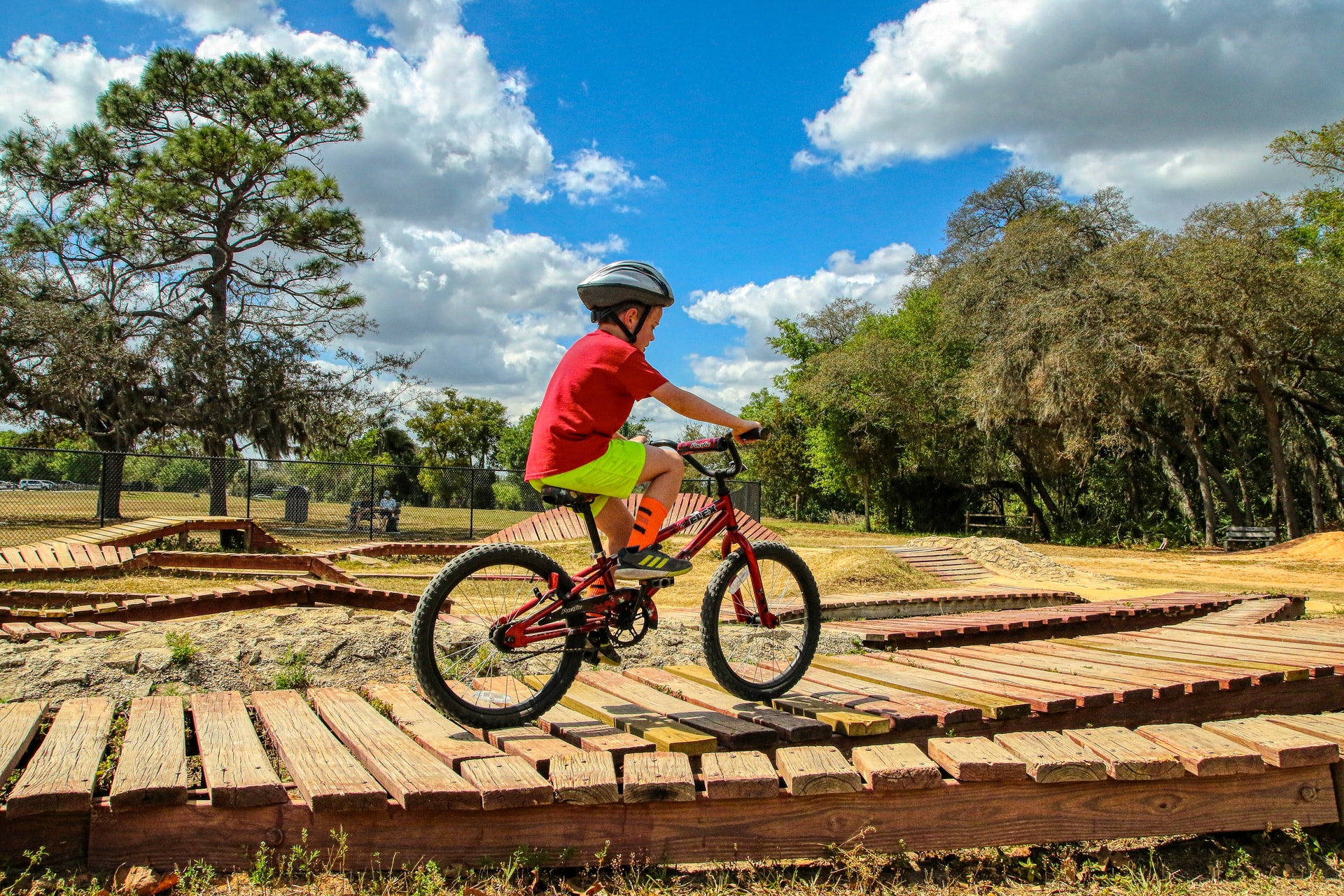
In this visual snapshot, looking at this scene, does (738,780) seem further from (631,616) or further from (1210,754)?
(1210,754)

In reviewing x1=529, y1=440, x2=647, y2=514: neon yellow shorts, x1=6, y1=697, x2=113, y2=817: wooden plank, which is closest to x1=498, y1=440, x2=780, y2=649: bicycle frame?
x1=529, y1=440, x2=647, y2=514: neon yellow shorts

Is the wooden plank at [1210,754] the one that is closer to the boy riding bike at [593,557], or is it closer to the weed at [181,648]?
the boy riding bike at [593,557]

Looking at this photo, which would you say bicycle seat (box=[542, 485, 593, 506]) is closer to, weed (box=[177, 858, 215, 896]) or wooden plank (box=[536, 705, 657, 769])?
wooden plank (box=[536, 705, 657, 769])

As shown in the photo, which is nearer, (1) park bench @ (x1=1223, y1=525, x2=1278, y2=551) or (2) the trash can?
(2) the trash can

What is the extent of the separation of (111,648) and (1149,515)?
2922cm

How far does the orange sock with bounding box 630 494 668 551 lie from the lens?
11.5 ft

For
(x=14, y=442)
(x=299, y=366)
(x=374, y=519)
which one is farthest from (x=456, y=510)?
(x=14, y=442)

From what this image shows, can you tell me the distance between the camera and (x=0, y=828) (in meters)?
2.38

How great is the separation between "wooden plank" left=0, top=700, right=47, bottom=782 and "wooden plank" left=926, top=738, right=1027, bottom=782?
9.36 feet

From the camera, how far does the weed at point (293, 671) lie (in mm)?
4316

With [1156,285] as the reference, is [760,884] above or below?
below

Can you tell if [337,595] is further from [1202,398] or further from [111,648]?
[1202,398]

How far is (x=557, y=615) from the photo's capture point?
11.0 ft

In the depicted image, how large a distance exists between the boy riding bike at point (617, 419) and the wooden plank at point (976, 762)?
1153mm
